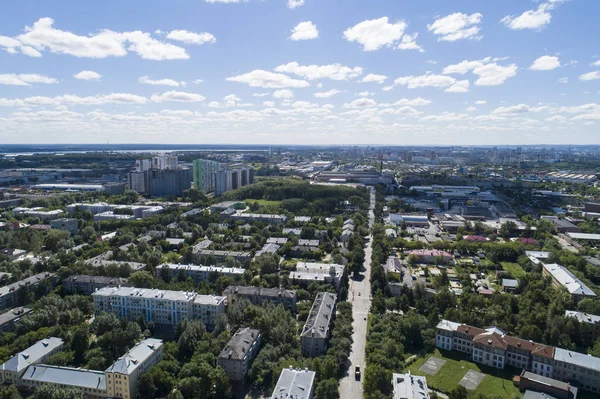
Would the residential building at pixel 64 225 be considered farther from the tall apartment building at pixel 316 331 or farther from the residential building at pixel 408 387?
the residential building at pixel 408 387

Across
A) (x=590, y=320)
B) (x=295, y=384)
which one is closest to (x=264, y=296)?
(x=295, y=384)

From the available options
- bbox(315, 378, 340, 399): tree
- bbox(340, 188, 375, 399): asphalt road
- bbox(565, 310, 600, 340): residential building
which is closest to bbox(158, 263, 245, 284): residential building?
bbox(340, 188, 375, 399): asphalt road

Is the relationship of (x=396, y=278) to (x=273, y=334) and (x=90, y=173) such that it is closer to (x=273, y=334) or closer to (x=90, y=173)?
(x=273, y=334)

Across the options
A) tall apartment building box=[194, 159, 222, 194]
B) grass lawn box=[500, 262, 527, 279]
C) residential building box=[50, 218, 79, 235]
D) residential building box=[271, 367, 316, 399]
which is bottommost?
grass lawn box=[500, 262, 527, 279]

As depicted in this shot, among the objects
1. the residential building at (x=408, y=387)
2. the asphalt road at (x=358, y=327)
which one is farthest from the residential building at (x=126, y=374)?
the residential building at (x=408, y=387)

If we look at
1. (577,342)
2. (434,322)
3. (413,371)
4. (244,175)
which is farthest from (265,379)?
(244,175)

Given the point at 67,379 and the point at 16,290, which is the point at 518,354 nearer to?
the point at 67,379

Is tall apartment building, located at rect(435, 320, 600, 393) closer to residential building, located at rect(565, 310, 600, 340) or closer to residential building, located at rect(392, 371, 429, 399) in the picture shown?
residential building, located at rect(565, 310, 600, 340)
